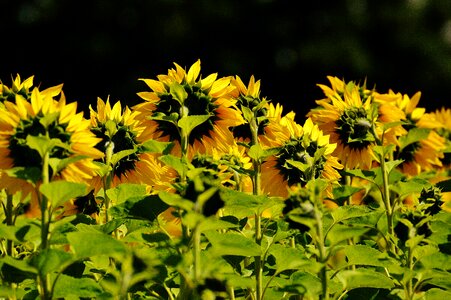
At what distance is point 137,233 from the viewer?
1.86m

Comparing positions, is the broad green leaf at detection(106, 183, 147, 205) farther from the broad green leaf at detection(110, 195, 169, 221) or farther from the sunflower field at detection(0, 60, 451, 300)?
the broad green leaf at detection(110, 195, 169, 221)

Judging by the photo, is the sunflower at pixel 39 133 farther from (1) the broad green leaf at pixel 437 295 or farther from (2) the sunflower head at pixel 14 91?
(1) the broad green leaf at pixel 437 295

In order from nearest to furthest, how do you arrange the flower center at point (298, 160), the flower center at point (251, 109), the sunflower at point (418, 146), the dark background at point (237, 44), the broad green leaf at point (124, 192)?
the broad green leaf at point (124, 192) → the flower center at point (298, 160) → the flower center at point (251, 109) → the sunflower at point (418, 146) → the dark background at point (237, 44)

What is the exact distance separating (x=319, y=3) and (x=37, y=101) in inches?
560

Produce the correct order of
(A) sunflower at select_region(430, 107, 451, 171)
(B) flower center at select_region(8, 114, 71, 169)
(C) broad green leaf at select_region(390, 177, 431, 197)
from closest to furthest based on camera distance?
(B) flower center at select_region(8, 114, 71, 169) → (C) broad green leaf at select_region(390, 177, 431, 197) → (A) sunflower at select_region(430, 107, 451, 171)

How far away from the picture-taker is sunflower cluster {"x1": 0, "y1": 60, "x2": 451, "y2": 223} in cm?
175

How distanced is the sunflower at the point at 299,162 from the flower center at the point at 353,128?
0.48ft

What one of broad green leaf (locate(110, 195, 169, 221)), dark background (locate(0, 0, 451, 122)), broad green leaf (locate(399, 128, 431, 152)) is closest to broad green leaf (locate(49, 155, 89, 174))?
broad green leaf (locate(110, 195, 169, 221))

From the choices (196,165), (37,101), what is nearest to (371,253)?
(196,165)

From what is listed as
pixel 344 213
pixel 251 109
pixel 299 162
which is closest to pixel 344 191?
pixel 299 162

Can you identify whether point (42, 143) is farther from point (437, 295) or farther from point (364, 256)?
point (437, 295)

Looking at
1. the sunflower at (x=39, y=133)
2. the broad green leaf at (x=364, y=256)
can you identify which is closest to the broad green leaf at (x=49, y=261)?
the sunflower at (x=39, y=133)

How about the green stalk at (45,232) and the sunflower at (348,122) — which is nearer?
the green stalk at (45,232)

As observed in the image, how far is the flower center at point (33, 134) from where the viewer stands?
5.68 feet
